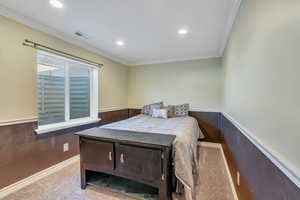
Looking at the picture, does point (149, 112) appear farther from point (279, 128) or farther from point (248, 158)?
point (279, 128)

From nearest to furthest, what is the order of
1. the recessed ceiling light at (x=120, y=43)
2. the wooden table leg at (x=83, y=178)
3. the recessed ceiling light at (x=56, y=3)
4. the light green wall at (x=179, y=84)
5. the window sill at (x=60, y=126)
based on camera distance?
1. the recessed ceiling light at (x=56, y=3)
2. the wooden table leg at (x=83, y=178)
3. the window sill at (x=60, y=126)
4. the recessed ceiling light at (x=120, y=43)
5. the light green wall at (x=179, y=84)

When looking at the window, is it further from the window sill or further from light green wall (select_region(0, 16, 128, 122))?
light green wall (select_region(0, 16, 128, 122))

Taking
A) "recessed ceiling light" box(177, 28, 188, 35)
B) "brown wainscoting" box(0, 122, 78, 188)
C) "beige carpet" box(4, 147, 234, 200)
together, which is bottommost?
"beige carpet" box(4, 147, 234, 200)

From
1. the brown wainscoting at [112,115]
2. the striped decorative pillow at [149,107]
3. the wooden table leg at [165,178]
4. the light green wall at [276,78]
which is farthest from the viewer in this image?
the striped decorative pillow at [149,107]

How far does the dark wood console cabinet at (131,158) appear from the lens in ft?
5.41

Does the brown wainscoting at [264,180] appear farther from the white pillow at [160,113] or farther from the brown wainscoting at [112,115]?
the brown wainscoting at [112,115]

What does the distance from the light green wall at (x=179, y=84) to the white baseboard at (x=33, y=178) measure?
2.50 m

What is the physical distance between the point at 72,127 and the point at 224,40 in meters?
3.43

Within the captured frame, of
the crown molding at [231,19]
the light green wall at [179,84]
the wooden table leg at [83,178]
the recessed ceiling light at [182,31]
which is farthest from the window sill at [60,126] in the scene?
the crown molding at [231,19]

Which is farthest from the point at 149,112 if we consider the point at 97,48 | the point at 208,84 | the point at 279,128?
the point at 279,128

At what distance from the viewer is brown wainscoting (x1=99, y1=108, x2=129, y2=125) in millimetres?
3583

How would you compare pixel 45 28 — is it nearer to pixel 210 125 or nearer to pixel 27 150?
pixel 27 150

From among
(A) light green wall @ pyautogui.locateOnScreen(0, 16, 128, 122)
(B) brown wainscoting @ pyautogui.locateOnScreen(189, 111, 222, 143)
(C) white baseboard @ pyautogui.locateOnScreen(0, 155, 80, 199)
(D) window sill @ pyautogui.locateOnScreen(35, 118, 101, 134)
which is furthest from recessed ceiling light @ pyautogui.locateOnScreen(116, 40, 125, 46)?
(B) brown wainscoting @ pyautogui.locateOnScreen(189, 111, 222, 143)

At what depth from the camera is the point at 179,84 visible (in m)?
Answer: 4.21
